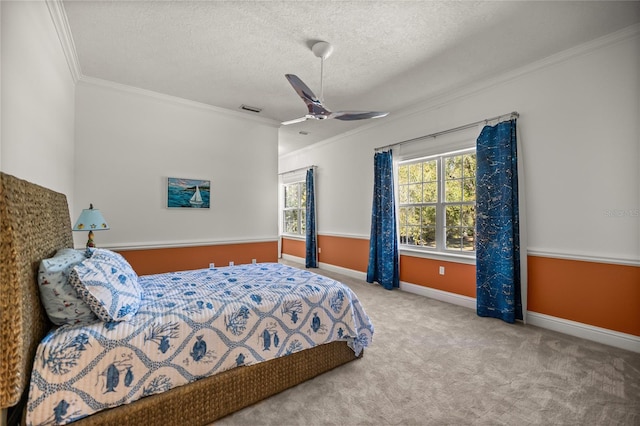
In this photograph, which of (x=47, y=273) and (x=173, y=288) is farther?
(x=173, y=288)

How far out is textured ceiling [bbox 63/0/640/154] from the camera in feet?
7.47

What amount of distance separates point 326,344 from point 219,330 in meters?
0.85

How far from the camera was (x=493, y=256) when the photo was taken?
331 cm

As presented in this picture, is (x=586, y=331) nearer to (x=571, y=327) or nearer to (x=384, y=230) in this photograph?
(x=571, y=327)

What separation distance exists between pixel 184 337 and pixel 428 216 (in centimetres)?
362

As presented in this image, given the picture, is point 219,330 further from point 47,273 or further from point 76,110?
point 76,110

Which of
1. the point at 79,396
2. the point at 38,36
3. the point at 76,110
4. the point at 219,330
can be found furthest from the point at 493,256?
the point at 76,110

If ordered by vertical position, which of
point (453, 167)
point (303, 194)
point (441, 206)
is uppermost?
point (453, 167)

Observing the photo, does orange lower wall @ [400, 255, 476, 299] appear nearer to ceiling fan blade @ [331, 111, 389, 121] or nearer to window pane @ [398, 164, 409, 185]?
window pane @ [398, 164, 409, 185]

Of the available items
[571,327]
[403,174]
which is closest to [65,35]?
[403,174]

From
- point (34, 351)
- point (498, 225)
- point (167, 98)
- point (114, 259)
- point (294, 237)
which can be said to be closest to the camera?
point (34, 351)

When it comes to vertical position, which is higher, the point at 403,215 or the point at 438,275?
the point at 403,215

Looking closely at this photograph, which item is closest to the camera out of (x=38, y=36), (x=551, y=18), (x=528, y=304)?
(x=38, y=36)

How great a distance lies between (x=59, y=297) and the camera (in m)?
1.48
